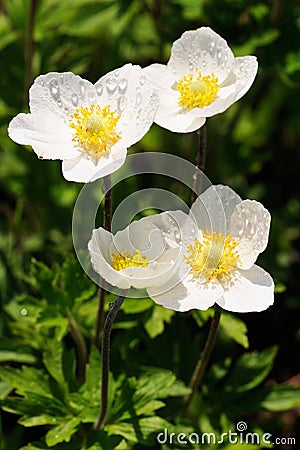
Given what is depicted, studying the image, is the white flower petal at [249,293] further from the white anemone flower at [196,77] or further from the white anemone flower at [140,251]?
the white anemone flower at [196,77]

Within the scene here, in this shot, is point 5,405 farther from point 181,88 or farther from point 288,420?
point 288,420

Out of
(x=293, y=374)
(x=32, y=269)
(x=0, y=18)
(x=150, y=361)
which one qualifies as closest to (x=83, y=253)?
(x=32, y=269)

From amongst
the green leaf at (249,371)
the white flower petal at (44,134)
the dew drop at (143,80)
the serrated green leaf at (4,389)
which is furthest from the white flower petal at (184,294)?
the serrated green leaf at (4,389)

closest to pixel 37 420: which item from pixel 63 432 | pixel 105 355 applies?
pixel 63 432

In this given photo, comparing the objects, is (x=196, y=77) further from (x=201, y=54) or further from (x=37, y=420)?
(x=37, y=420)

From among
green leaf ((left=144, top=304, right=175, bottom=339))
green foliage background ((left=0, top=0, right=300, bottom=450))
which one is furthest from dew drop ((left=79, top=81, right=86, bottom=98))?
green leaf ((left=144, top=304, right=175, bottom=339))
